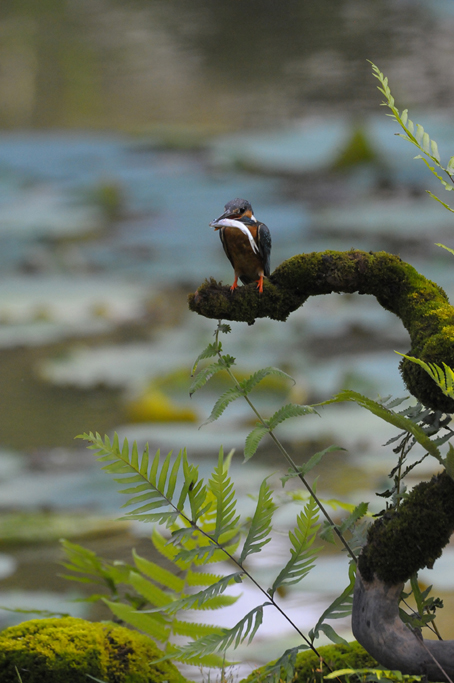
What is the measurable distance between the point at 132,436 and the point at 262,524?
4.18ft

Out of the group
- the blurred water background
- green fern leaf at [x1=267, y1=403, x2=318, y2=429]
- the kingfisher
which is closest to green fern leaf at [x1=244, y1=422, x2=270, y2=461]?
green fern leaf at [x1=267, y1=403, x2=318, y2=429]

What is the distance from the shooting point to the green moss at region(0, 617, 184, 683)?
2.04ft

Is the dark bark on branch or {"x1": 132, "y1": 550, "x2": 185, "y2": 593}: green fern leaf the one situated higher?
{"x1": 132, "y1": 550, "x2": 185, "y2": 593}: green fern leaf

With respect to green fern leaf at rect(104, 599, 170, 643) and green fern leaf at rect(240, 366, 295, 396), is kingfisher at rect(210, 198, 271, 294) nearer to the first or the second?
green fern leaf at rect(240, 366, 295, 396)

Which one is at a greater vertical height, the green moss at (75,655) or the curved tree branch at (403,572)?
the green moss at (75,655)

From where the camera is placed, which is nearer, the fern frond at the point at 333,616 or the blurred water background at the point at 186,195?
the fern frond at the point at 333,616

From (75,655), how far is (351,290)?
42cm

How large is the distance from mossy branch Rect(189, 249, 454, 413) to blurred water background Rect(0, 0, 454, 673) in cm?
116

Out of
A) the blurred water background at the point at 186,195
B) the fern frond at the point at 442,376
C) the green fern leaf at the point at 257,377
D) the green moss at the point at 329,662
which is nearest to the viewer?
the fern frond at the point at 442,376

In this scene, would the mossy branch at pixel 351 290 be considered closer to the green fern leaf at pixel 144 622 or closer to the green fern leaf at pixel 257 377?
the green fern leaf at pixel 257 377

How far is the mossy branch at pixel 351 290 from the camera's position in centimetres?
49

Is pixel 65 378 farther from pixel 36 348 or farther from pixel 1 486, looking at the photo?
pixel 36 348

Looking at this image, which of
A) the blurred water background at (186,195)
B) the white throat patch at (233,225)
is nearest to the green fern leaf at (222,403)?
the white throat patch at (233,225)

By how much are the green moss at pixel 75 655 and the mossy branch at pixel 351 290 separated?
14.0 inches
